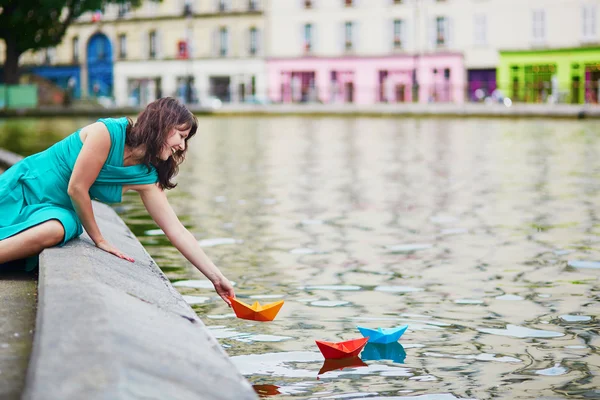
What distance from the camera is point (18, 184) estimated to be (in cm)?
588

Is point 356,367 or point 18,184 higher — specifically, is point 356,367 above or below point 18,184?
below

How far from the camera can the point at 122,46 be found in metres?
75.1

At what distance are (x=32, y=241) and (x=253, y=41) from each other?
65.3 metres

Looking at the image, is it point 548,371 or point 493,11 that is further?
point 493,11

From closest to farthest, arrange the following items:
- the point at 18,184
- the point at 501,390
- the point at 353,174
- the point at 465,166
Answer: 1. the point at 501,390
2. the point at 18,184
3. the point at 353,174
4. the point at 465,166

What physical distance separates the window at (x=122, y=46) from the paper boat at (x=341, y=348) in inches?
2801

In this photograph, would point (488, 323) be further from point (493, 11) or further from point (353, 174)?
point (493, 11)

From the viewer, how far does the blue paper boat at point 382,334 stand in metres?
5.56

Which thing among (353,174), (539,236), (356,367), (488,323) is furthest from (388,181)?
(356,367)

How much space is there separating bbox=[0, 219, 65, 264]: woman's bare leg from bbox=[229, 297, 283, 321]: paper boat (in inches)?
37.3

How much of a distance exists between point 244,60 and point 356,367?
6565 centimetres

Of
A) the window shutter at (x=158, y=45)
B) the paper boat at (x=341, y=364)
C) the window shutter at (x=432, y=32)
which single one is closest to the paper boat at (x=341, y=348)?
the paper boat at (x=341, y=364)

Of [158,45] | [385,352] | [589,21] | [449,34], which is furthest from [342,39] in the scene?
[385,352]

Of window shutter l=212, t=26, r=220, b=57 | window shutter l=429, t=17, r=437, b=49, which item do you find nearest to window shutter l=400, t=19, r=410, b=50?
window shutter l=429, t=17, r=437, b=49
